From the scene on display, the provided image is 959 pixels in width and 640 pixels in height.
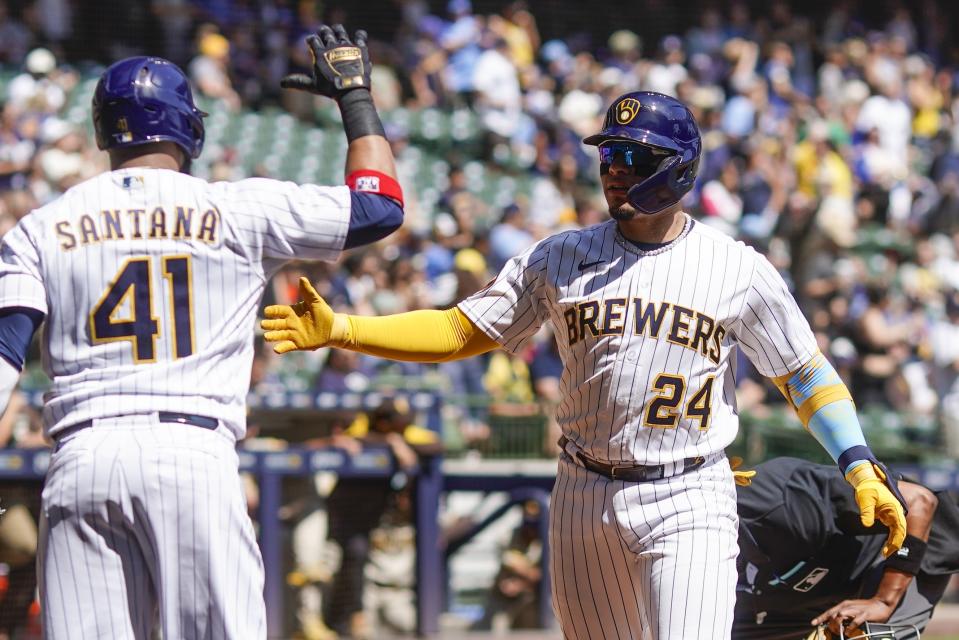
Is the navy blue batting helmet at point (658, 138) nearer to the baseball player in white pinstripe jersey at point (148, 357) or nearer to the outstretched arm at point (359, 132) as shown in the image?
the outstretched arm at point (359, 132)

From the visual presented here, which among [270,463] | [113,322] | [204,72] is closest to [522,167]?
[204,72]

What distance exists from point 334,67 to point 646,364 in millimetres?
1173

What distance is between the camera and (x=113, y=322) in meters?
3.34

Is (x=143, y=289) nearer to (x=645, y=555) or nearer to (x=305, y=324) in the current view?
(x=305, y=324)

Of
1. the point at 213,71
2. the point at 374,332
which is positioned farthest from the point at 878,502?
the point at 213,71

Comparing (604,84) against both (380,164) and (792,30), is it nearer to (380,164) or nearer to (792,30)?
(792,30)

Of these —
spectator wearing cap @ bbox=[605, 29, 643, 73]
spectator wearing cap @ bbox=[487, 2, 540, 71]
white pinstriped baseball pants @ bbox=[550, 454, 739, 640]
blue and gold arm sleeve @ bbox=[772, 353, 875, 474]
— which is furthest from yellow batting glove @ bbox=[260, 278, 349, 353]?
spectator wearing cap @ bbox=[605, 29, 643, 73]

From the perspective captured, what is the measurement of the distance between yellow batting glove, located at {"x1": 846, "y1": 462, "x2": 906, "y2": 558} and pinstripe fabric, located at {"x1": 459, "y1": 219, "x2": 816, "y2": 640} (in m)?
0.34

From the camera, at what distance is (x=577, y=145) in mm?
13953

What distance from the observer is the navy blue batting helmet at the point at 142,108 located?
3557mm

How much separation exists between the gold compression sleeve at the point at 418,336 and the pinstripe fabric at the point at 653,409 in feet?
0.81

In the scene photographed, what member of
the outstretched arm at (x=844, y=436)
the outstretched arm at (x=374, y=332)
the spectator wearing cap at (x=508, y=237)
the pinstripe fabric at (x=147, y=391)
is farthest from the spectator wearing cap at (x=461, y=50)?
the pinstripe fabric at (x=147, y=391)

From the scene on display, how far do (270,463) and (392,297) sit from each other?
2246mm

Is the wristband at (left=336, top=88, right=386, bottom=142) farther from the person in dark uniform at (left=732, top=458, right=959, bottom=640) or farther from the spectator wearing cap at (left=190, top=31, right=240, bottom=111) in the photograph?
the spectator wearing cap at (left=190, top=31, right=240, bottom=111)
